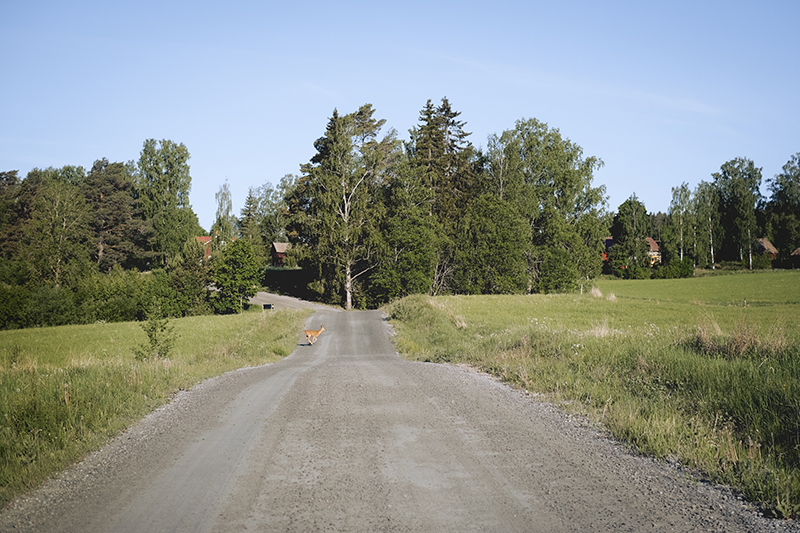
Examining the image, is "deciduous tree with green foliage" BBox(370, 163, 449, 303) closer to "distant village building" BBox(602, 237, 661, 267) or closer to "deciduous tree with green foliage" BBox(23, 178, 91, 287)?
"deciduous tree with green foliage" BBox(23, 178, 91, 287)

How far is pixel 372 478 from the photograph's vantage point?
4.71m

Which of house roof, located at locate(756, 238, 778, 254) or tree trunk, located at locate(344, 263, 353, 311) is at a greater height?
house roof, located at locate(756, 238, 778, 254)

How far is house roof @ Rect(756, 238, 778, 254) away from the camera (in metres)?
87.1

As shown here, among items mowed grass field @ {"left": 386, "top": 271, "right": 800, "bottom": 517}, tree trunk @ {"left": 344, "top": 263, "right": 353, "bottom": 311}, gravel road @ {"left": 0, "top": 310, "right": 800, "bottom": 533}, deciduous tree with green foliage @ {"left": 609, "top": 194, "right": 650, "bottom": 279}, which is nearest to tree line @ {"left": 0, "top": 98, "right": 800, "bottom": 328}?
tree trunk @ {"left": 344, "top": 263, "right": 353, "bottom": 311}

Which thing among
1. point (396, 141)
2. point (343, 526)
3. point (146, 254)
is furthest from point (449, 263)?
point (343, 526)

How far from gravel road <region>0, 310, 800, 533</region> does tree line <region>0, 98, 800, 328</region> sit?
128ft

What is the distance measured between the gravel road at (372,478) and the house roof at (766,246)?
100491mm

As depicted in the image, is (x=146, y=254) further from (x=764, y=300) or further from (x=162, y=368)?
(x=764, y=300)

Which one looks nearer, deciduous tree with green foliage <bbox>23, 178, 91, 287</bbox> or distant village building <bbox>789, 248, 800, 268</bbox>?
deciduous tree with green foliage <bbox>23, 178, 91, 287</bbox>

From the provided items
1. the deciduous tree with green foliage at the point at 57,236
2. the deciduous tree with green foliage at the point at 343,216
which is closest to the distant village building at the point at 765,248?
the deciduous tree with green foliage at the point at 343,216

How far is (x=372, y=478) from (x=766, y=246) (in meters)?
106

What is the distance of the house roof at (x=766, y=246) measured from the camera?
8706 centimetres

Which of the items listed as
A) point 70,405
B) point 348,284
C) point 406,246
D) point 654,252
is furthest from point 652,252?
point 70,405

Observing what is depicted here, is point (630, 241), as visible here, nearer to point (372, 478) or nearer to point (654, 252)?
point (654, 252)
